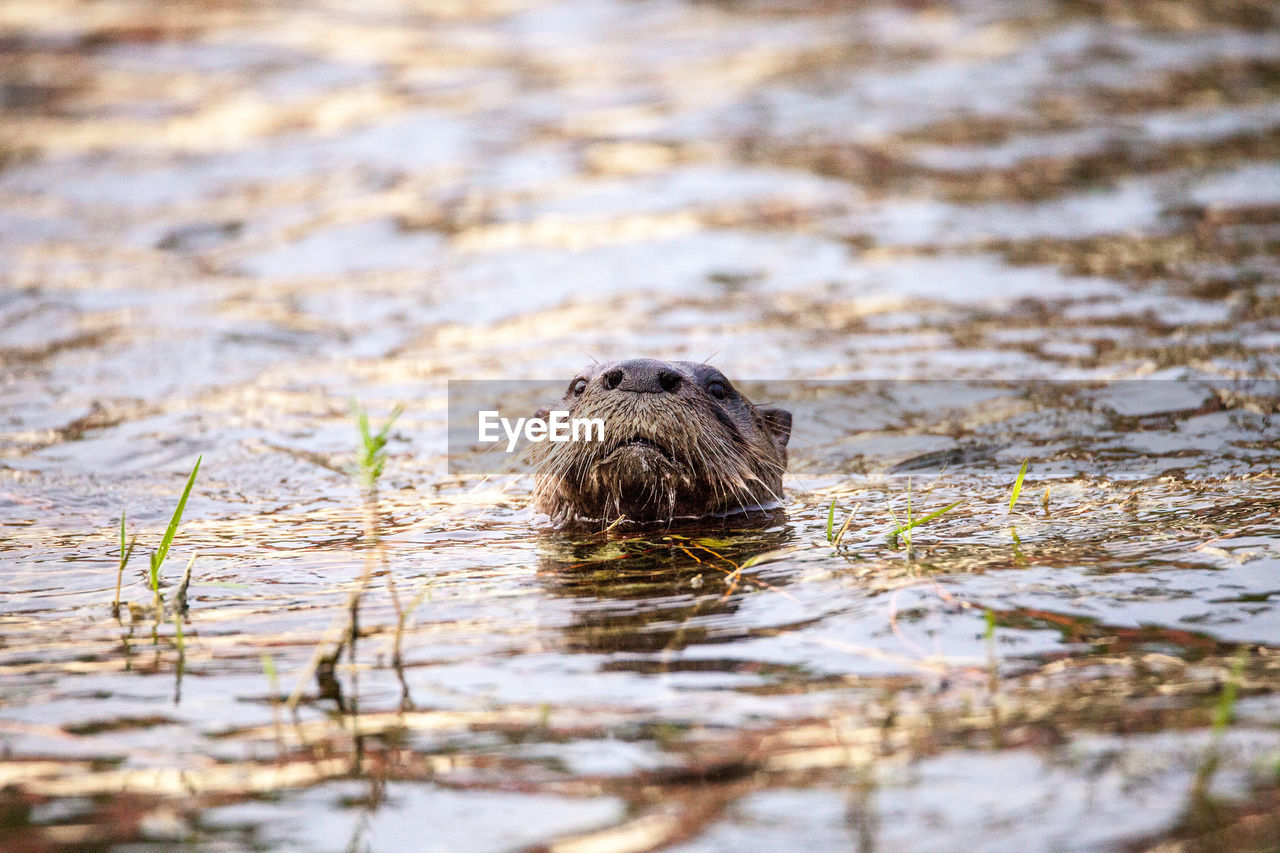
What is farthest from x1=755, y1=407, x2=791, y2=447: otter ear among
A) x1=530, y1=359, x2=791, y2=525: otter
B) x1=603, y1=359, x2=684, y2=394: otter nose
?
x1=603, y1=359, x2=684, y2=394: otter nose

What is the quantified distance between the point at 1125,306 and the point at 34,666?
7605mm

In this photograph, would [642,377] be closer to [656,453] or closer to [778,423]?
[656,453]

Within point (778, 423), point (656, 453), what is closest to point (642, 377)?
point (656, 453)

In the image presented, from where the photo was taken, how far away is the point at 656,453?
4633 mm

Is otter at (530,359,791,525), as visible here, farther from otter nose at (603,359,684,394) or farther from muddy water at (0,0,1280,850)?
muddy water at (0,0,1280,850)

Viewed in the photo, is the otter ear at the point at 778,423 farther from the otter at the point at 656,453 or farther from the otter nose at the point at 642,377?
the otter nose at the point at 642,377

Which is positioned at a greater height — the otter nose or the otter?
the otter nose

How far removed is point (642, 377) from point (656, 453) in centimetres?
27

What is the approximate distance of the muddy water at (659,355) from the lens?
2.48 m

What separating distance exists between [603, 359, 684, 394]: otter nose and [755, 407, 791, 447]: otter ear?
1.04 metres

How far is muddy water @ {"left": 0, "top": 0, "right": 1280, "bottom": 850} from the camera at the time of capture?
2484 mm

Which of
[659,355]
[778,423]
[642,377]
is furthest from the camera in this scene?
[659,355]

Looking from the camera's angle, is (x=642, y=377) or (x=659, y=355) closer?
(x=642, y=377)

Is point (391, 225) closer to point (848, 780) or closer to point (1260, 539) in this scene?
point (1260, 539)
